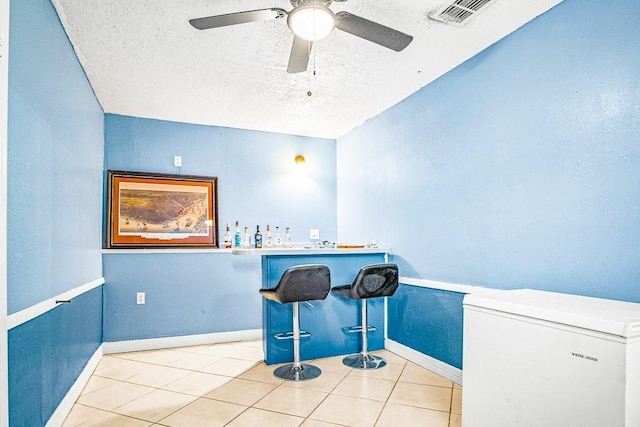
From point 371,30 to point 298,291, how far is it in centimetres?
176

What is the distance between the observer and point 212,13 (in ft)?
7.22

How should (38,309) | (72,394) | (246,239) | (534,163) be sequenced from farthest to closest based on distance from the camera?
(246,239), (72,394), (534,163), (38,309)

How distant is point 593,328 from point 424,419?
4.13ft

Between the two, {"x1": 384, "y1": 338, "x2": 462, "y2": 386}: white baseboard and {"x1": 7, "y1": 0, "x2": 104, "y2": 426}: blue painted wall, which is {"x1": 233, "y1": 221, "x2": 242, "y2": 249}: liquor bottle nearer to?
{"x1": 7, "y1": 0, "x2": 104, "y2": 426}: blue painted wall

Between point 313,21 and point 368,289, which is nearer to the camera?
point 313,21

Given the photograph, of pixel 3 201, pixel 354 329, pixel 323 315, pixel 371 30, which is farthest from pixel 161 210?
pixel 371 30

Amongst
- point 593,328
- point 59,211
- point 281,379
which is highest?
point 59,211

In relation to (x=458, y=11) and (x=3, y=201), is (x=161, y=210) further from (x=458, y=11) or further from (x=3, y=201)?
(x=458, y=11)

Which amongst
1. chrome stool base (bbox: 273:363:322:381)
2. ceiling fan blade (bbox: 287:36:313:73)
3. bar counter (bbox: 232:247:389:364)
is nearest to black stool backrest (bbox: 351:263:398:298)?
bar counter (bbox: 232:247:389:364)

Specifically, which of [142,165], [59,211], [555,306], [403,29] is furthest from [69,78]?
[555,306]

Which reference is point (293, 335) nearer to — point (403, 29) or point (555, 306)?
point (555, 306)

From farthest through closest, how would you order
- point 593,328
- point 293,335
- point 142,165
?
1. point 142,165
2. point 293,335
3. point 593,328

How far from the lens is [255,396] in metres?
2.57

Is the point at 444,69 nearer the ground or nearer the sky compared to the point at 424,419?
nearer the sky
